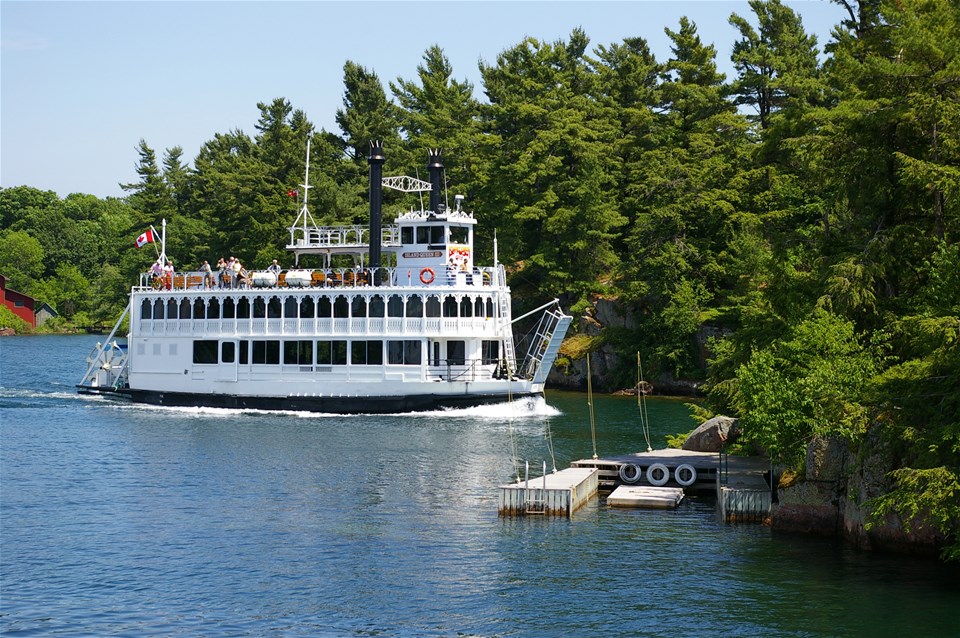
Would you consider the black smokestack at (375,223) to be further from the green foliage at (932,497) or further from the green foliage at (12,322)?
the green foliage at (12,322)

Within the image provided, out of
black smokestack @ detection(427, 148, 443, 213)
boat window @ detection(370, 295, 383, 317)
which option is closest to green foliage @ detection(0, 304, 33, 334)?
black smokestack @ detection(427, 148, 443, 213)

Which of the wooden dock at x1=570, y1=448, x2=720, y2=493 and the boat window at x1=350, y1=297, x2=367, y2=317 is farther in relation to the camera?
the boat window at x1=350, y1=297, x2=367, y2=317

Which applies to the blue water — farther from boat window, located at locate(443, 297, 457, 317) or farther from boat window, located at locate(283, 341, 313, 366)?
boat window, located at locate(283, 341, 313, 366)

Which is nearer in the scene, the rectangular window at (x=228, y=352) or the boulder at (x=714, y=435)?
the boulder at (x=714, y=435)

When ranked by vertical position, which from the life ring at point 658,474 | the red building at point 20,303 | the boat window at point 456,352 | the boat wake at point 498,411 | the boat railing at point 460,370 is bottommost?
the life ring at point 658,474

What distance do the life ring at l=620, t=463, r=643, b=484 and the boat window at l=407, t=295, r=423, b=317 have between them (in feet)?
60.8

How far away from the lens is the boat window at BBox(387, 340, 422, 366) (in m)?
49.3

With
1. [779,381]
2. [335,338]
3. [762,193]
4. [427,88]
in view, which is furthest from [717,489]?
[427,88]

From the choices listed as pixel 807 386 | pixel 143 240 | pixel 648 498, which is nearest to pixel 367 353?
pixel 143 240

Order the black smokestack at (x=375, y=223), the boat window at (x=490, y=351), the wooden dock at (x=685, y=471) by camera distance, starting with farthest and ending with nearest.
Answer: the black smokestack at (x=375, y=223) < the boat window at (x=490, y=351) < the wooden dock at (x=685, y=471)

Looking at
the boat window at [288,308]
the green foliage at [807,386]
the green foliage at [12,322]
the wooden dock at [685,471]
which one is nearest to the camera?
the green foliage at [807,386]

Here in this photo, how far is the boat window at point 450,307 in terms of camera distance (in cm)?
4953

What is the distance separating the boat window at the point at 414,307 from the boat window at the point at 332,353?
317 cm

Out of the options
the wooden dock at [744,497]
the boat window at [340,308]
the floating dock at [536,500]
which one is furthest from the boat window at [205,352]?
the wooden dock at [744,497]
